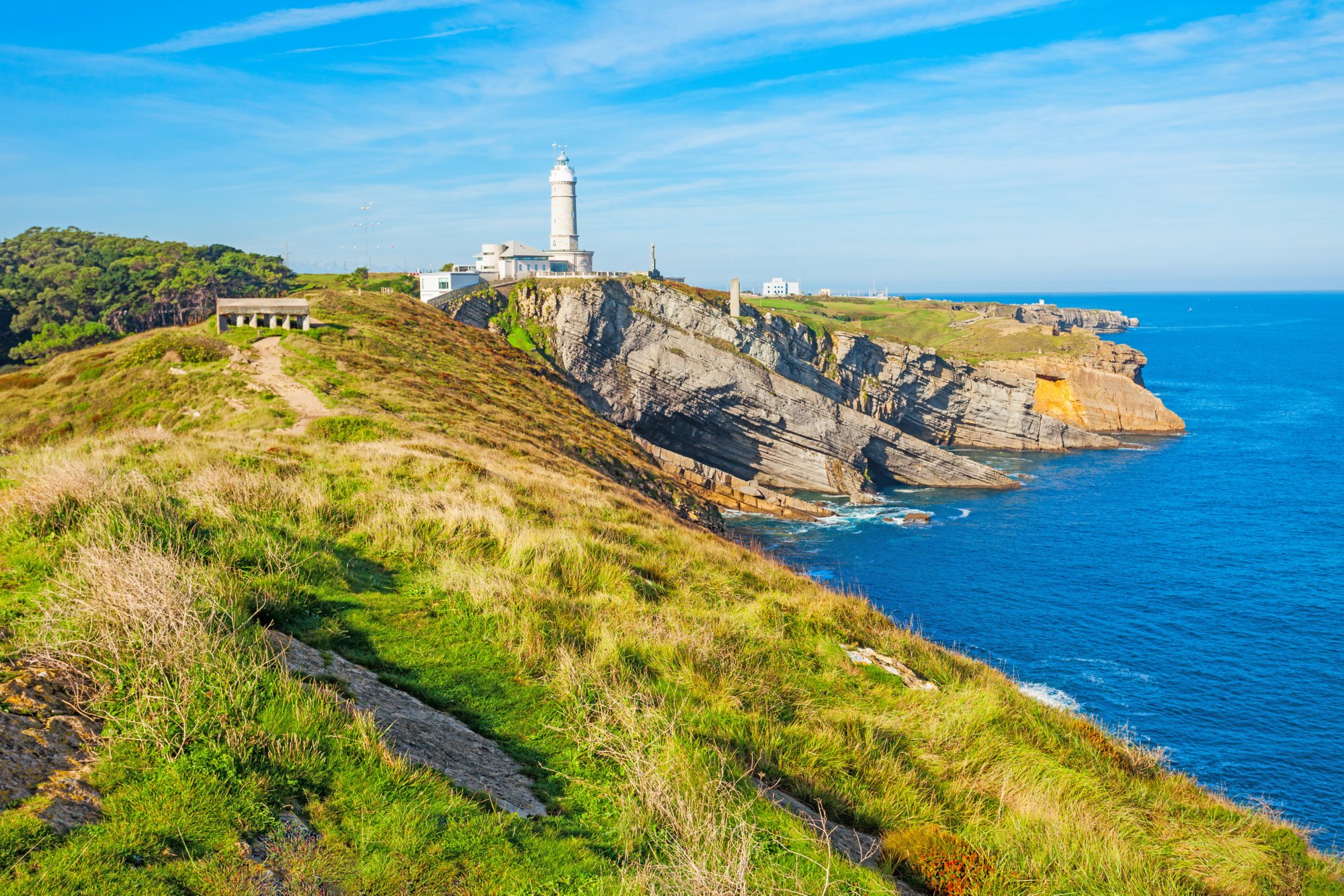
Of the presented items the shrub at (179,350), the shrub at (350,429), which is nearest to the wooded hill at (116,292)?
the shrub at (179,350)

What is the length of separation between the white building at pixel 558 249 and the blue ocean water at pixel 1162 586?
143 ft

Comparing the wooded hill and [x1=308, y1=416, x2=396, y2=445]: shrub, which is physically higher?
A: the wooded hill

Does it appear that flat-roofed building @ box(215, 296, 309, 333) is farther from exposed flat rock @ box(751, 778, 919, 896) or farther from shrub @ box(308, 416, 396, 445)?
exposed flat rock @ box(751, 778, 919, 896)

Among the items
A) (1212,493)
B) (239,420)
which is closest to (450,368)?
(239,420)

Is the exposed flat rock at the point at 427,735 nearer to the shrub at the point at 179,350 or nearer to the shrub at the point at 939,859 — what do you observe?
the shrub at the point at 939,859

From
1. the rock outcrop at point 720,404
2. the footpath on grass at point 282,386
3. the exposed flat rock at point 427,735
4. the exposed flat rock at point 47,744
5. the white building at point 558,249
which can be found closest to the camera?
the exposed flat rock at point 47,744

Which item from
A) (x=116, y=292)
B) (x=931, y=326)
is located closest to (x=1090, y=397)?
(x=931, y=326)

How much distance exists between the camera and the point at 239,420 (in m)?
25.8

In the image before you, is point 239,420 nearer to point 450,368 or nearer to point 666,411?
point 450,368

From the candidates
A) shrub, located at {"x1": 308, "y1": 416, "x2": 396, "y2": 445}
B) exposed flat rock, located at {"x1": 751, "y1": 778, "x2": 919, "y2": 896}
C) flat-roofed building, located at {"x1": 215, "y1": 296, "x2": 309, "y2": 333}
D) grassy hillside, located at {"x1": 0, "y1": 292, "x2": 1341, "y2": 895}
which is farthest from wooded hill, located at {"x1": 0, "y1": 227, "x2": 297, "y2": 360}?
exposed flat rock, located at {"x1": 751, "y1": 778, "x2": 919, "y2": 896}

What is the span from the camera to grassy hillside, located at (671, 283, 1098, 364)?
9919 centimetres

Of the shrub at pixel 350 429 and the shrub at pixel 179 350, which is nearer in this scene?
the shrub at pixel 350 429

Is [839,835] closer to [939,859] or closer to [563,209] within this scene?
[939,859]

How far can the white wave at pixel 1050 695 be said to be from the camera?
29.1 meters
